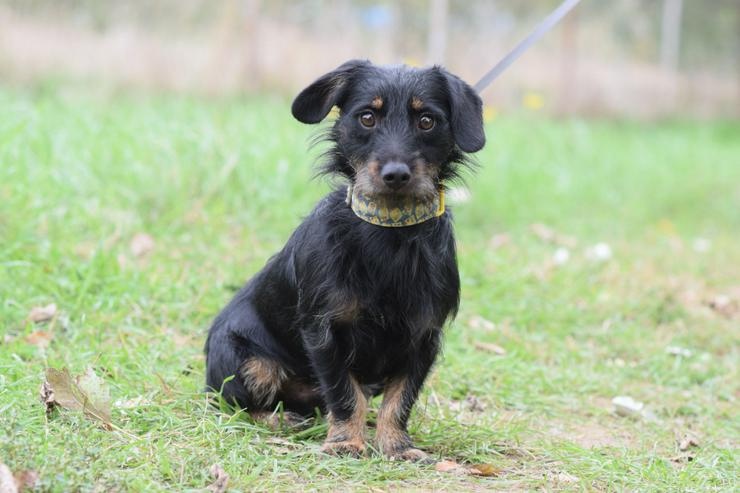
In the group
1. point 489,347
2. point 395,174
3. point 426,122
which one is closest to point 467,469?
point 395,174

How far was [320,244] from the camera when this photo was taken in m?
3.41

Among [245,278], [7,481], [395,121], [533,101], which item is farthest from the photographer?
[533,101]

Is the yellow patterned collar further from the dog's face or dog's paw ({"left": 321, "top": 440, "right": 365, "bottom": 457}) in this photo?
dog's paw ({"left": 321, "top": 440, "right": 365, "bottom": 457})

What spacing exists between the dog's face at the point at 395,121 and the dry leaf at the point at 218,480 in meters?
1.11

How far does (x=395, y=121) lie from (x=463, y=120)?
288mm

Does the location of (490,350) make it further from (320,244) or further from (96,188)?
(96,188)

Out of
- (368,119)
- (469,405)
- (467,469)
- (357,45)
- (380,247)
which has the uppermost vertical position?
(357,45)

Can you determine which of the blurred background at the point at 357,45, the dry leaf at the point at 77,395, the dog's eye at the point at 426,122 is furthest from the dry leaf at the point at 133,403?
the blurred background at the point at 357,45

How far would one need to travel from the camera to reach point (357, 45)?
11.4 meters

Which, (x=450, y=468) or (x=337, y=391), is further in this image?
(x=337, y=391)

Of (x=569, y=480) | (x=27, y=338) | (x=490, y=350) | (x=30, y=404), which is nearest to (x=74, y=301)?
(x=27, y=338)

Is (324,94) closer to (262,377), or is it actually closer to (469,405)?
(262,377)

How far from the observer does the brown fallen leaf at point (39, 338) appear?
4.20m

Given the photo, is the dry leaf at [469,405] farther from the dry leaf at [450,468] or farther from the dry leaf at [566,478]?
the dry leaf at [566,478]
